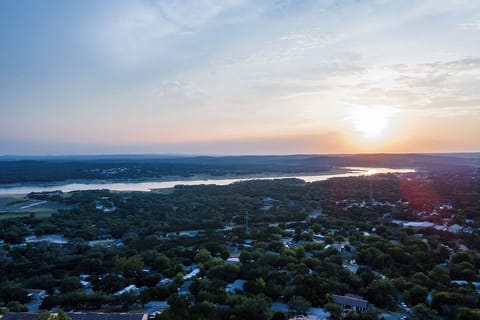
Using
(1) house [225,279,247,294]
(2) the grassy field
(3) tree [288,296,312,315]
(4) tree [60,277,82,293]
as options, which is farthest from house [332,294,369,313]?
(2) the grassy field

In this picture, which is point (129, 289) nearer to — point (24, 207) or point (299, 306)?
point (299, 306)

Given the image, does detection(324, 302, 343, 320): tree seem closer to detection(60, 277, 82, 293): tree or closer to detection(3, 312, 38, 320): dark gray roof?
detection(3, 312, 38, 320): dark gray roof

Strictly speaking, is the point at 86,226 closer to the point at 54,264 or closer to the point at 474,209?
the point at 54,264

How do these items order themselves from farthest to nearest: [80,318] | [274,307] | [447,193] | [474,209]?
1. [447,193]
2. [474,209]
3. [274,307]
4. [80,318]

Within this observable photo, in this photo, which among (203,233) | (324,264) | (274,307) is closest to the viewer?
(274,307)

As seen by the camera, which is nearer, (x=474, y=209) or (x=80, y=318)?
(x=80, y=318)

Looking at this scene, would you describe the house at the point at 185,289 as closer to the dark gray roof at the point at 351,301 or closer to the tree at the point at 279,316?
the tree at the point at 279,316

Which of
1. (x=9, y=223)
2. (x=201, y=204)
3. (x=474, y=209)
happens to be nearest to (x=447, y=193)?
(x=474, y=209)
